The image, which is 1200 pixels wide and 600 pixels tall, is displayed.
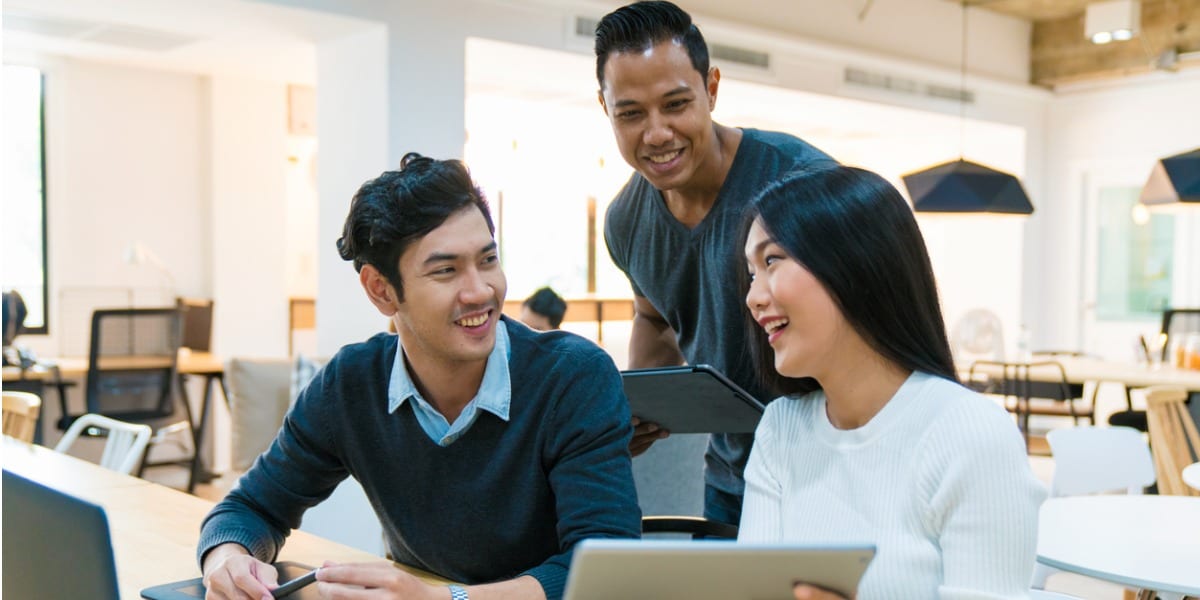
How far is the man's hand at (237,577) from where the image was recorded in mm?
1336

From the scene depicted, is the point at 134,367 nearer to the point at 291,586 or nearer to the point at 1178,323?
the point at 291,586

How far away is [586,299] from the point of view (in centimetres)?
965

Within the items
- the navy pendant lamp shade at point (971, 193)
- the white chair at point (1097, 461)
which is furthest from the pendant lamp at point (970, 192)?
the white chair at point (1097, 461)

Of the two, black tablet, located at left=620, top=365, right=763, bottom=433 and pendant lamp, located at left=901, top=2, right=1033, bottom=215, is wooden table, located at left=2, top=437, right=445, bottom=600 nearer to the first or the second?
black tablet, located at left=620, top=365, right=763, bottom=433

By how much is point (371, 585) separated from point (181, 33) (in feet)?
16.8

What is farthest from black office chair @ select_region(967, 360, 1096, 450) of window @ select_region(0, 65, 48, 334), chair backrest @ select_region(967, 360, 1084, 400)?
window @ select_region(0, 65, 48, 334)

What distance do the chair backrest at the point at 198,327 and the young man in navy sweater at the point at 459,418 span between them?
5.63 m

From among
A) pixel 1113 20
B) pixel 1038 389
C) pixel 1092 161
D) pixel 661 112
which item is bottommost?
pixel 1038 389

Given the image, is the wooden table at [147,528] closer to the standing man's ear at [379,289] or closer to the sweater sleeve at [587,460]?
the sweater sleeve at [587,460]

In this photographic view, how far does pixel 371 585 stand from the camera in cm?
120

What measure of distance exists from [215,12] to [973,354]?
5.02m

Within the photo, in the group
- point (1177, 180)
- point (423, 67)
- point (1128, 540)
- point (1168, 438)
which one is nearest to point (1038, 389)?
point (1177, 180)

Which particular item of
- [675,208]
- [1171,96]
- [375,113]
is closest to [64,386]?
[375,113]

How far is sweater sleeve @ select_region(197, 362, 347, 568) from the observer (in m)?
1.55
